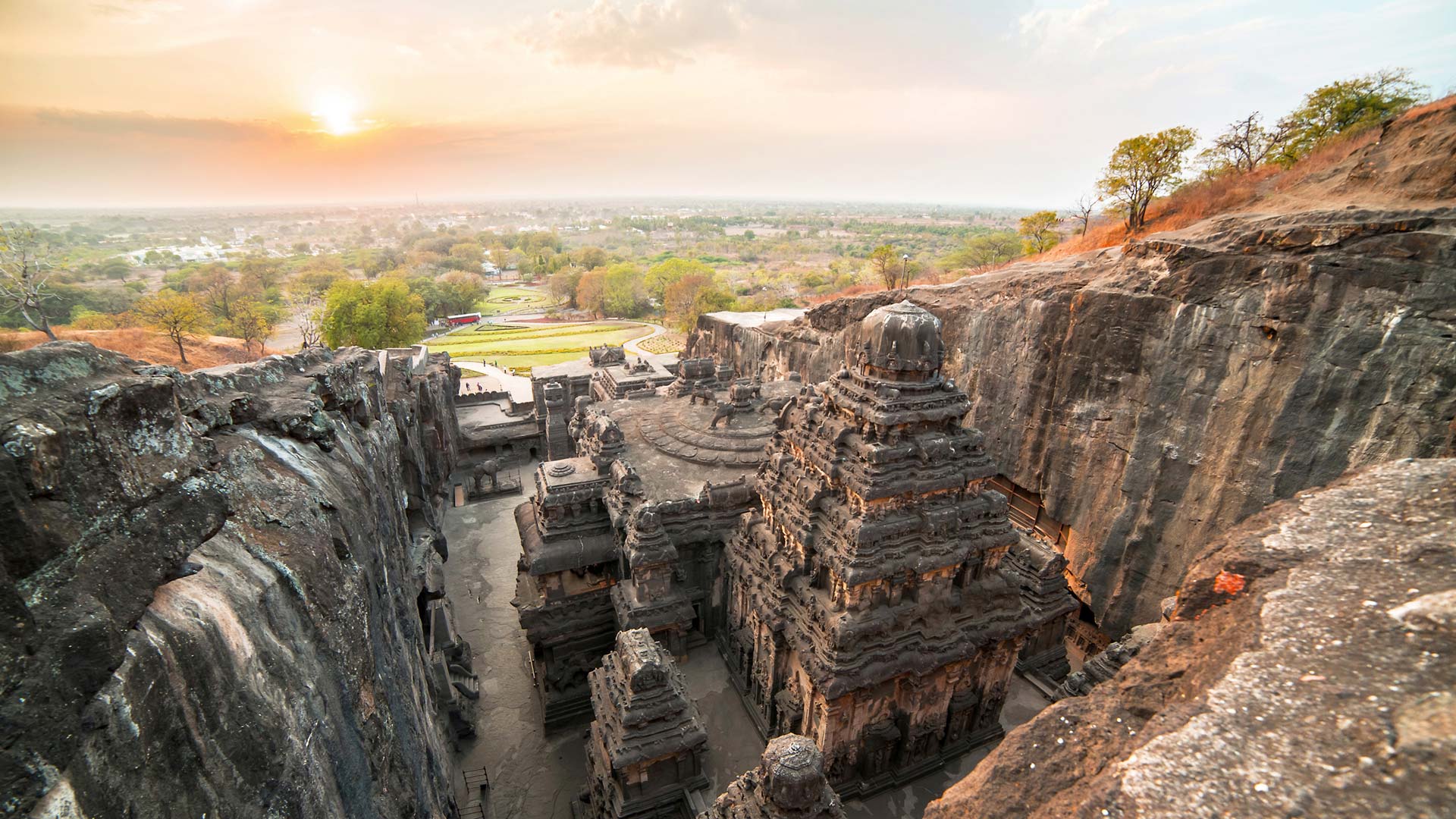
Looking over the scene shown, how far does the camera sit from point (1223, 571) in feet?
16.3

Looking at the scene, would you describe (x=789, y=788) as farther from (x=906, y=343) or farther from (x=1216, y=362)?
(x=1216, y=362)

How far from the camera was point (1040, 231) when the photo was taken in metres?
36.4

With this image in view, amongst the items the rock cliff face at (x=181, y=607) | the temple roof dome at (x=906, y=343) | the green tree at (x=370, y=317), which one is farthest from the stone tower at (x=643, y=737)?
the green tree at (x=370, y=317)

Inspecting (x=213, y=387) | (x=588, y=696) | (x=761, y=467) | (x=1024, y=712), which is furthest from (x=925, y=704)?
Result: (x=213, y=387)

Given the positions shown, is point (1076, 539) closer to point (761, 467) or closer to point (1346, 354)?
point (1346, 354)

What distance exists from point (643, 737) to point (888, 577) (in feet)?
18.2

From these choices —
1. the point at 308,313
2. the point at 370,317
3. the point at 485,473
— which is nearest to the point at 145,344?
the point at 370,317

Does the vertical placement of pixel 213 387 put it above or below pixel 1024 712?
above

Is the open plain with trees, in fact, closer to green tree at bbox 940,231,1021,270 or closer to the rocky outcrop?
green tree at bbox 940,231,1021,270

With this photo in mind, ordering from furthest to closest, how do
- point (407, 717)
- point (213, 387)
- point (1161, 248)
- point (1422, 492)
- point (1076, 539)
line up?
point (1076, 539) < point (1161, 248) < point (407, 717) < point (213, 387) < point (1422, 492)

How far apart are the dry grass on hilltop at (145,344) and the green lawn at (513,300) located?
41264 millimetres

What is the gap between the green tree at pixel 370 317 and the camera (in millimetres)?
41125

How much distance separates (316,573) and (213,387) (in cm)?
264

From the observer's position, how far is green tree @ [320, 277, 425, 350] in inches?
1619
